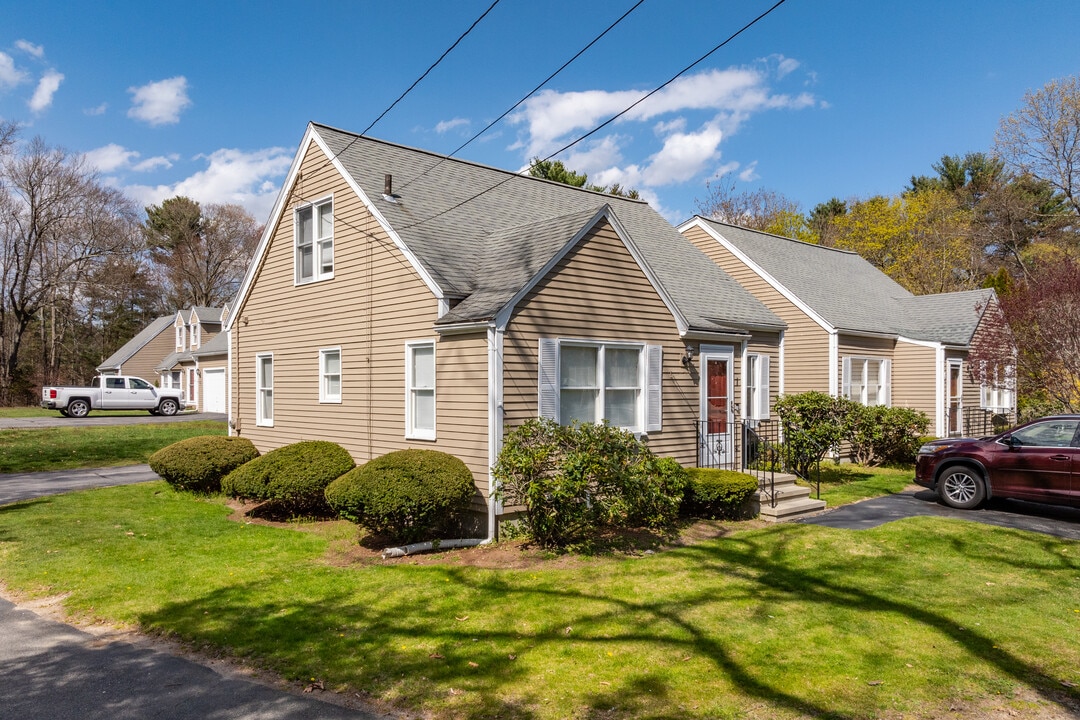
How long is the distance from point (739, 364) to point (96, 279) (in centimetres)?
5044

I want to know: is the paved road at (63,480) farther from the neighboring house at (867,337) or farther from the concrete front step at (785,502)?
the neighboring house at (867,337)

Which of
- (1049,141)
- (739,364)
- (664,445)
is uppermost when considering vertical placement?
(1049,141)

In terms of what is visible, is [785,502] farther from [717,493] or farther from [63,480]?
[63,480]

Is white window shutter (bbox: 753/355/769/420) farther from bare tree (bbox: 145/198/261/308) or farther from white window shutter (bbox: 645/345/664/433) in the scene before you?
bare tree (bbox: 145/198/261/308)

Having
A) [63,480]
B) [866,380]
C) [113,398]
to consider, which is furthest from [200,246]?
[866,380]

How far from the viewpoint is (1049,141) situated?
2980 cm

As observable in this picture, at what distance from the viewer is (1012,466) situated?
11.3m

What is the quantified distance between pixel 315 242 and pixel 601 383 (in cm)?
684

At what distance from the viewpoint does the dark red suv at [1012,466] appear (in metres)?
10.9

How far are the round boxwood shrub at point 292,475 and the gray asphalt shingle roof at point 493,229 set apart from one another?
11.1ft

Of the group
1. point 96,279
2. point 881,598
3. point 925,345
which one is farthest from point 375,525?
point 96,279

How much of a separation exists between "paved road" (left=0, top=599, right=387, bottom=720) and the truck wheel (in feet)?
102

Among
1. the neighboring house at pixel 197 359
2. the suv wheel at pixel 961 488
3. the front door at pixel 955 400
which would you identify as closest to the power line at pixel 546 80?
the suv wheel at pixel 961 488

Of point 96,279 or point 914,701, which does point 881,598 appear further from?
point 96,279
